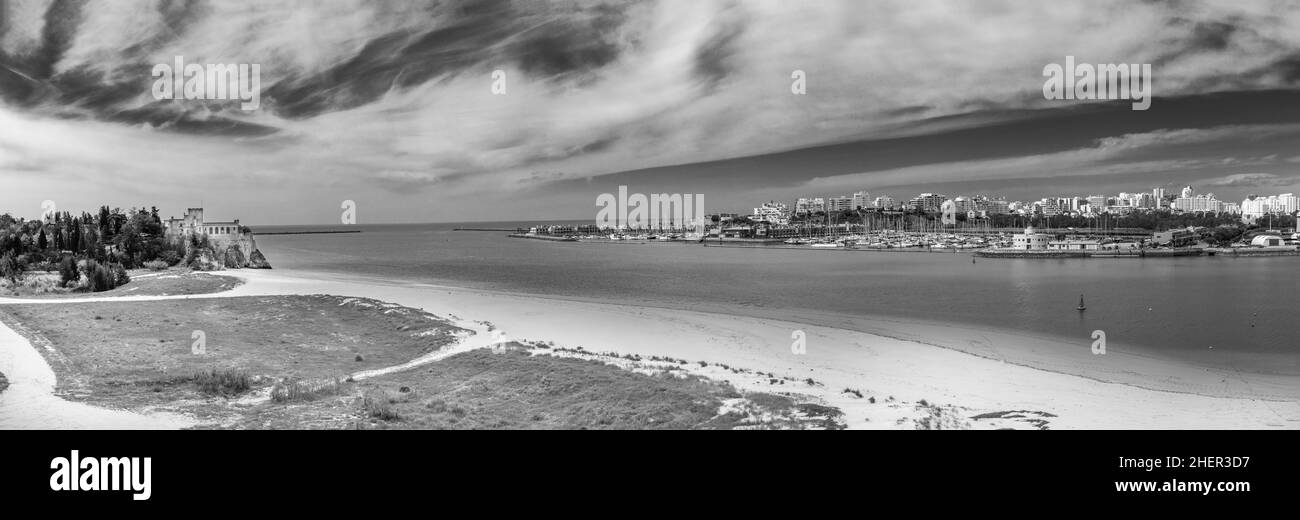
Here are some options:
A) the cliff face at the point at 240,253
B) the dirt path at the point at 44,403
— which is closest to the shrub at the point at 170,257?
the cliff face at the point at 240,253

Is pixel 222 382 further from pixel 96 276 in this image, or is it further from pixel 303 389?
pixel 96 276

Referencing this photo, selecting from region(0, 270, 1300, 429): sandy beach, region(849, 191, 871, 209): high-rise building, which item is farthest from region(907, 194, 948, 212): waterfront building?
region(0, 270, 1300, 429): sandy beach

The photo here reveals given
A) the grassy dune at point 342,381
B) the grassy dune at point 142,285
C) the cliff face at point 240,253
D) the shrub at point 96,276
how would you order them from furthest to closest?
the cliff face at point 240,253, the shrub at point 96,276, the grassy dune at point 142,285, the grassy dune at point 342,381

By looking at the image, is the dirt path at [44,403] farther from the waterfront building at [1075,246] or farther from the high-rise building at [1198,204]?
the high-rise building at [1198,204]

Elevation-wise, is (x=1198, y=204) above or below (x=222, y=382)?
above

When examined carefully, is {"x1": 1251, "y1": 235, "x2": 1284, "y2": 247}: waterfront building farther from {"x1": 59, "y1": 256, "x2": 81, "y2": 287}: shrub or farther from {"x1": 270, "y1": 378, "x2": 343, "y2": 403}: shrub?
{"x1": 59, "y1": 256, "x2": 81, "y2": 287}: shrub

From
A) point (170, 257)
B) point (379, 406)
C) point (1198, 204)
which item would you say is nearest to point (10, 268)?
point (170, 257)
